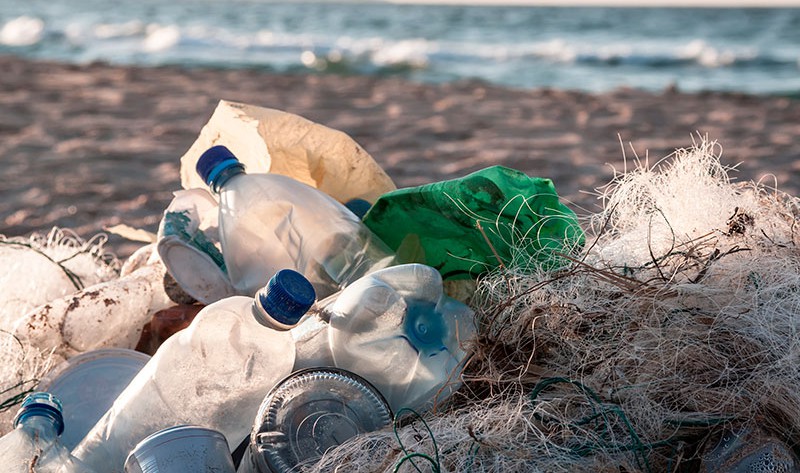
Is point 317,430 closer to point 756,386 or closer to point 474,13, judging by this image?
point 756,386

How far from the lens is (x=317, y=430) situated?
1.54m

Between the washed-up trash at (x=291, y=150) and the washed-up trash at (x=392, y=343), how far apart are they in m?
0.67

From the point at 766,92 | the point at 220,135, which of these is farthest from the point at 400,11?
the point at 220,135

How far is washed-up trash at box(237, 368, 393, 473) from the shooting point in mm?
1515

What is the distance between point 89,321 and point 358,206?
0.71m

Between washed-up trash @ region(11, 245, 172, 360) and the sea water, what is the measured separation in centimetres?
920

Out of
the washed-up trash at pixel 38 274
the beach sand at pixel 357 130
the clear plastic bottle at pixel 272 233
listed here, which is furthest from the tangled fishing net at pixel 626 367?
the beach sand at pixel 357 130

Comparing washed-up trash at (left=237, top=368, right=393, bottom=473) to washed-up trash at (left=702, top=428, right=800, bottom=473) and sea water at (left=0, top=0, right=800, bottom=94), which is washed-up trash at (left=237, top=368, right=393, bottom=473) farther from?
sea water at (left=0, top=0, right=800, bottom=94)

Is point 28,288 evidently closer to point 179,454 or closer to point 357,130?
point 179,454

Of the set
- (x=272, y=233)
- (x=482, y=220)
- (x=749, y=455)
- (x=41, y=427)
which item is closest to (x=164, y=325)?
(x=272, y=233)

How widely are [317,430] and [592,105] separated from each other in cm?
737

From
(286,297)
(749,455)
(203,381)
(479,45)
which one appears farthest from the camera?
(479,45)

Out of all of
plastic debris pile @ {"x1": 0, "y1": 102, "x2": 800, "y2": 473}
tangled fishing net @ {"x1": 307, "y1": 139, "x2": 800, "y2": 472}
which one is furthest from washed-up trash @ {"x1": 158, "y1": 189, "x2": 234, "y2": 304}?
tangled fishing net @ {"x1": 307, "y1": 139, "x2": 800, "y2": 472}

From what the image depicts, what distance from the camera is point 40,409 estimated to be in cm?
155
